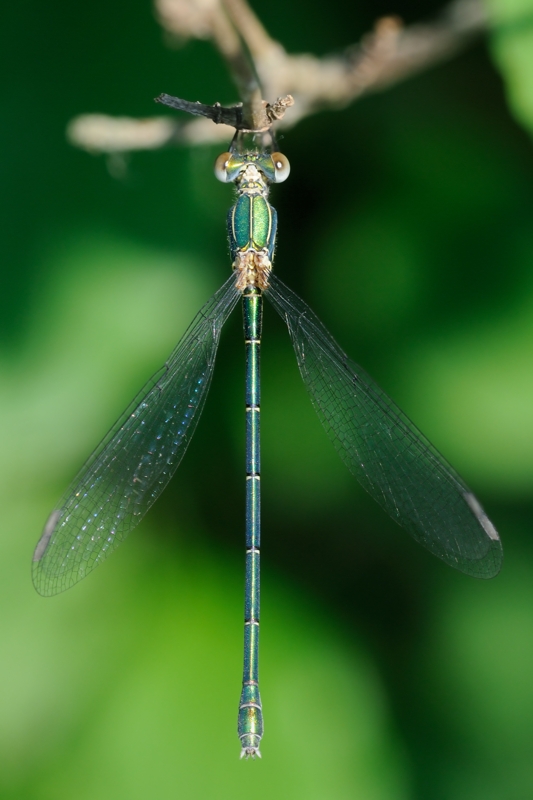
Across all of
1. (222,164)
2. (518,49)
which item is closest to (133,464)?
(222,164)

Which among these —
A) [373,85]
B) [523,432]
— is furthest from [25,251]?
[523,432]

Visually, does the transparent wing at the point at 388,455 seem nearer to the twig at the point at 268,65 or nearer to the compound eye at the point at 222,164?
the compound eye at the point at 222,164

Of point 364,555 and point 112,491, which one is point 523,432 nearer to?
point 364,555

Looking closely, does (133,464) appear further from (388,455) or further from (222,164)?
(222,164)

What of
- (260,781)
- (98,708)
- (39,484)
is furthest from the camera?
(39,484)

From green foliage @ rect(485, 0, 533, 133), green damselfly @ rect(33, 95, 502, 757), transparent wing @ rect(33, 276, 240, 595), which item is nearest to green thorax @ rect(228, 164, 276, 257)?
green damselfly @ rect(33, 95, 502, 757)

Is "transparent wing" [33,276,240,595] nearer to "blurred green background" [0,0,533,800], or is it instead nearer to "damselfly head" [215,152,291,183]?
"blurred green background" [0,0,533,800]
